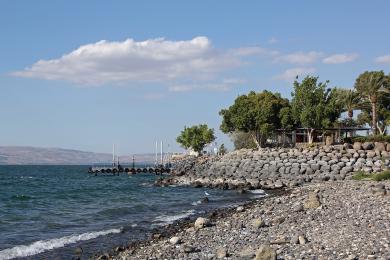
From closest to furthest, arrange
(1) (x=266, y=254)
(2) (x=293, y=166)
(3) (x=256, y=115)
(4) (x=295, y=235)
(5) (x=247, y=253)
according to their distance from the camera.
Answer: (1) (x=266, y=254), (5) (x=247, y=253), (4) (x=295, y=235), (2) (x=293, y=166), (3) (x=256, y=115)

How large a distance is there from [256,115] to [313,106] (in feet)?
32.6

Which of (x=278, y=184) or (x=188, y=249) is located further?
(x=278, y=184)

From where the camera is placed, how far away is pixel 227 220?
20.4 m

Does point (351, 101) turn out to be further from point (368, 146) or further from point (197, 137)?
point (197, 137)

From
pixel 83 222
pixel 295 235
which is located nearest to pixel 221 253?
pixel 295 235

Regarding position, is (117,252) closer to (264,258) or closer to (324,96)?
(264,258)

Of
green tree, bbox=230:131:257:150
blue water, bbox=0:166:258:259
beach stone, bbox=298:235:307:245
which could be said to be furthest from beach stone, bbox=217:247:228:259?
green tree, bbox=230:131:257:150

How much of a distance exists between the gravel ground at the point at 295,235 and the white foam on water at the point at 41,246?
3.39 meters

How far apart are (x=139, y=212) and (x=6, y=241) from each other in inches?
400

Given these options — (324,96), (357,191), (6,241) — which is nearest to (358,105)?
(324,96)

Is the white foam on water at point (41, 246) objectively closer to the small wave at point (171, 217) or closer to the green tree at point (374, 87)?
the small wave at point (171, 217)

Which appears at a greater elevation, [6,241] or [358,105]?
[358,105]

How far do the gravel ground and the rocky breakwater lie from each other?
21.8m

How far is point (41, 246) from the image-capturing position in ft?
59.4
